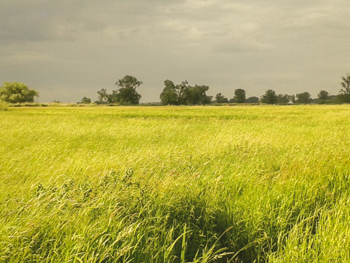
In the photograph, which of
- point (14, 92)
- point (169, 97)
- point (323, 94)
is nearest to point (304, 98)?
point (323, 94)

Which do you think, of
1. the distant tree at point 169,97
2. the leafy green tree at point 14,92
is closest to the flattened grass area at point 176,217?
the leafy green tree at point 14,92

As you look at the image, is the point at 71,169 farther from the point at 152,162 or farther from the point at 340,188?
the point at 340,188

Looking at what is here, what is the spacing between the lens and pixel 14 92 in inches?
3275

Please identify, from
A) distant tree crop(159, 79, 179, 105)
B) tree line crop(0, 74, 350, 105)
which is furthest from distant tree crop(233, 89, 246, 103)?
distant tree crop(159, 79, 179, 105)

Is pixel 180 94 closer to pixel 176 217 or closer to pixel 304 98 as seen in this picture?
pixel 304 98

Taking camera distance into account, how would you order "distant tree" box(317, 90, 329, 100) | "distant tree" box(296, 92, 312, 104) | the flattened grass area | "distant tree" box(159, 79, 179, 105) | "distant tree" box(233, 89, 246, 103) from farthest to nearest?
"distant tree" box(296, 92, 312, 104) → "distant tree" box(317, 90, 329, 100) → "distant tree" box(233, 89, 246, 103) → "distant tree" box(159, 79, 179, 105) → the flattened grass area

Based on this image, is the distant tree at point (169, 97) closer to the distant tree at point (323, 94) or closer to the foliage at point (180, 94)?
the foliage at point (180, 94)

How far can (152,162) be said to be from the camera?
19.1ft

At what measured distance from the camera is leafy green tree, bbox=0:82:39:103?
80.2m

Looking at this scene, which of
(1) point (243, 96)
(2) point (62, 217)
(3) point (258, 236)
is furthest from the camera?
(1) point (243, 96)

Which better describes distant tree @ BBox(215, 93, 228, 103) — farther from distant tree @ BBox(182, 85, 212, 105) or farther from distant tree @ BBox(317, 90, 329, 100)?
distant tree @ BBox(317, 90, 329, 100)

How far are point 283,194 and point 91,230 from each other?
3168 millimetres

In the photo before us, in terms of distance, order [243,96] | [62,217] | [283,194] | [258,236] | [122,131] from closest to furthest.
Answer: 1. [62,217]
2. [258,236]
3. [283,194]
4. [122,131]
5. [243,96]

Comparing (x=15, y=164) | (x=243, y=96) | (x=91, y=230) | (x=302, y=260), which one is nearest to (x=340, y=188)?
(x=302, y=260)
